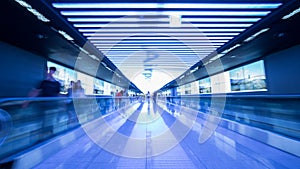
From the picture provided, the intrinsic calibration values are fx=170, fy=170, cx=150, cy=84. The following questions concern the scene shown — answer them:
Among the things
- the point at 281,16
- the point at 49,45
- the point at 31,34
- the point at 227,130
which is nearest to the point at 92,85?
the point at 49,45

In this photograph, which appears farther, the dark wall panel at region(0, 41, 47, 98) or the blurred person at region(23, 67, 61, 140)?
the dark wall panel at region(0, 41, 47, 98)

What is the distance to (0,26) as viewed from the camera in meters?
Answer: 4.53

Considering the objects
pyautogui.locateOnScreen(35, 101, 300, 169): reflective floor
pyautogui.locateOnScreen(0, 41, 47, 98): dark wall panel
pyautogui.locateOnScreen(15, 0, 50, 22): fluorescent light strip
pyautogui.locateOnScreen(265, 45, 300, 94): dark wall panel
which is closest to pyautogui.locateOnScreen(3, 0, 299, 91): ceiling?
pyautogui.locateOnScreen(15, 0, 50, 22): fluorescent light strip

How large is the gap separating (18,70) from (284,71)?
10681 mm

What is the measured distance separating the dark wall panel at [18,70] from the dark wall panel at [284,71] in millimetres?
10614

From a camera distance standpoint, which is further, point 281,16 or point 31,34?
point 31,34

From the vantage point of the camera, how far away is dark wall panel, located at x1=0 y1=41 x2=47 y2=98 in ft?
18.9

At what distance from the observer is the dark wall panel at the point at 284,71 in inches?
263

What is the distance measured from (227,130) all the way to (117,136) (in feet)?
9.44

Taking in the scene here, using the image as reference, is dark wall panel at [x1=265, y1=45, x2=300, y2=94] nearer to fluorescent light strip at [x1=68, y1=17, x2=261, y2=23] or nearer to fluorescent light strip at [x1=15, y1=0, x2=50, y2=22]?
fluorescent light strip at [x1=68, y1=17, x2=261, y2=23]

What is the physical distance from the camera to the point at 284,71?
7.20m

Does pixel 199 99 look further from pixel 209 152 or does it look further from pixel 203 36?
pixel 209 152

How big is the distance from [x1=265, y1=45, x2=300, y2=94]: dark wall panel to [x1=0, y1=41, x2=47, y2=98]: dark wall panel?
10.6 meters

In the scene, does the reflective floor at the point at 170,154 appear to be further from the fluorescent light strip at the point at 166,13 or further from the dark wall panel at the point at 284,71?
the dark wall panel at the point at 284,71
